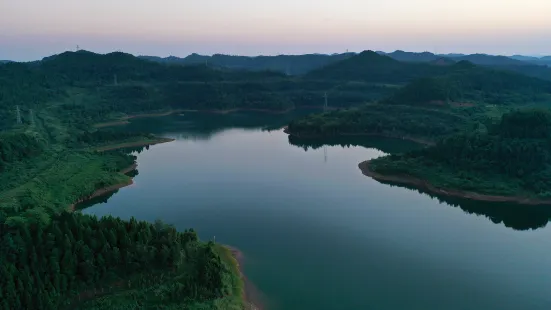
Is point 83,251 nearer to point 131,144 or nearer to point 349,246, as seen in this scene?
point 349,246

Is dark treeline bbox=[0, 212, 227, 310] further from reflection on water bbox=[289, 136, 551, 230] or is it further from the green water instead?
reflection on water bbox=[289, 136, 551, 230]

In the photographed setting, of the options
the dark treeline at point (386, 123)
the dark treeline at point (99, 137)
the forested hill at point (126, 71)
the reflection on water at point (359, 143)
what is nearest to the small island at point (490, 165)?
the reflection on water at point (359, 143)

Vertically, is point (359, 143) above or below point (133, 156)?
below

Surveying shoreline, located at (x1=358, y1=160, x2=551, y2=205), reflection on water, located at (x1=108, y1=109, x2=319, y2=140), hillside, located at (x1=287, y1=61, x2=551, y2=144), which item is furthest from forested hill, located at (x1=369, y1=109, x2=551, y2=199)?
reflection on water, located at (x1=108, y1=109, x2=319, y2=140)

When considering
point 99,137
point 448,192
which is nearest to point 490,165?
point 448,192

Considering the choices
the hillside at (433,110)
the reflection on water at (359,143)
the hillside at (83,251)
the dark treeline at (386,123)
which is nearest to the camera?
the hillside at (83,251)

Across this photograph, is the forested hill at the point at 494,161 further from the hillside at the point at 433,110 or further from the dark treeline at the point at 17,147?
the dark treeline at the point at 17,147
